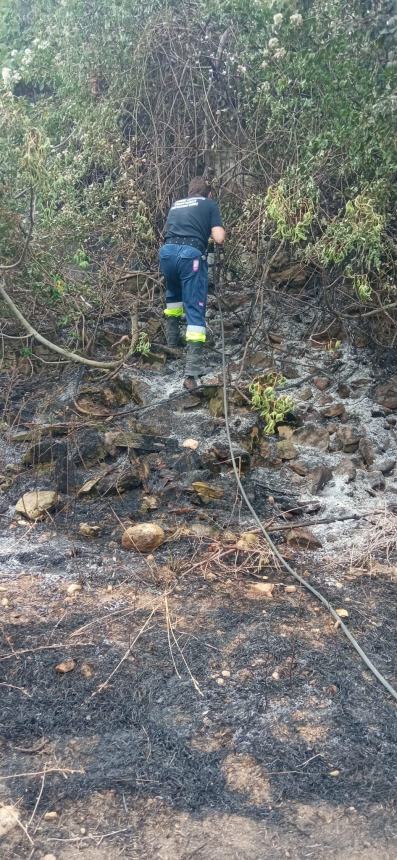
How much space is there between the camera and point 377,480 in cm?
462

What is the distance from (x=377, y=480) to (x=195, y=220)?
226 centimetres

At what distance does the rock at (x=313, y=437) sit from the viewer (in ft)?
16.5

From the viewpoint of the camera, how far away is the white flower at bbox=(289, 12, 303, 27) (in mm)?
4716

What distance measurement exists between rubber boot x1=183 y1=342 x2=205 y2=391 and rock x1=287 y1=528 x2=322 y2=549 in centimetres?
181

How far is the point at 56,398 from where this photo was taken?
5.45 metres

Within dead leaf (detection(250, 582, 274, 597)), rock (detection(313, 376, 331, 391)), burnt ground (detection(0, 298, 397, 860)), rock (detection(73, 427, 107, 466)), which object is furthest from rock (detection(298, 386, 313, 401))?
dead leaf (detection(250, 582, 274, 597))

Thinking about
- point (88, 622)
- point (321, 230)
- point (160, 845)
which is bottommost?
point (88, 622)

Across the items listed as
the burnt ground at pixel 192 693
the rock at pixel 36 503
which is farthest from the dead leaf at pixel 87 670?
the rock at pixel 36 503

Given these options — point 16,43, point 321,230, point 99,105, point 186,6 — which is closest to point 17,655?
point 321,230

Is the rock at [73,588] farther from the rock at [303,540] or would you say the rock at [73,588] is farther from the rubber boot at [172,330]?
the rubber boot at [172,330]

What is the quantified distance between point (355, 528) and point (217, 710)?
1767 millimetres

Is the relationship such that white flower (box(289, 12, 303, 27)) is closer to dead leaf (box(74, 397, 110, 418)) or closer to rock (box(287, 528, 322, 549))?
dead leaf (box(74, 397, 110, 418))

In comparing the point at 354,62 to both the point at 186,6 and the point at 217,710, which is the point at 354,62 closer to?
the point at 186,6

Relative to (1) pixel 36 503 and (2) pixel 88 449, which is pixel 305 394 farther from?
(1) pixel 36 503
